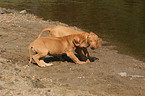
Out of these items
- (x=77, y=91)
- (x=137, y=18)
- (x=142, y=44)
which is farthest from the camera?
(x=137, y=18)

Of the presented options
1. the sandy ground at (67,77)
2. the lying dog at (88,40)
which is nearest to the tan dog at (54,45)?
the lying dog at (88,40)

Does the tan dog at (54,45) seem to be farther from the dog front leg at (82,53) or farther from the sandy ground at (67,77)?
the dog front leg at (82,53)

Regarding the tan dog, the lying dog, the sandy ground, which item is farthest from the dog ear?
the sandy ground

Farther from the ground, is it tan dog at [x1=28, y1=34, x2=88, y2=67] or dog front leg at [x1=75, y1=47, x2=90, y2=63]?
tan dog at [x1=28, y1=34, x2=88, y2=67]

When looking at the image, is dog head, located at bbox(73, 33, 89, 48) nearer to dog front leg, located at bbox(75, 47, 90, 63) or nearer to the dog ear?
the dog ear

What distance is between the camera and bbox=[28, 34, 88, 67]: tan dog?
7.18m

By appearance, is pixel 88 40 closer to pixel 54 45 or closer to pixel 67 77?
pixel 54 45

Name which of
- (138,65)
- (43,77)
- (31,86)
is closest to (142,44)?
(138,65)

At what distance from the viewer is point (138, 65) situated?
332 inches

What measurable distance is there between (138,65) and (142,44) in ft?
13.7

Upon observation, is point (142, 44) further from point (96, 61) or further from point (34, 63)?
point (34, 63)

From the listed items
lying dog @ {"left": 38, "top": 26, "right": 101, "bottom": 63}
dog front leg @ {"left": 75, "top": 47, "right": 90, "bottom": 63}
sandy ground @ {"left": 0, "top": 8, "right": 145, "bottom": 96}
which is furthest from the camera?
dog front leg @ {"left": 75, "top": 47, "right": 90, "bottom": 63}

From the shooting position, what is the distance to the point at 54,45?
7465mm

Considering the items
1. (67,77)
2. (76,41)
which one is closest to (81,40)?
(76,41)
